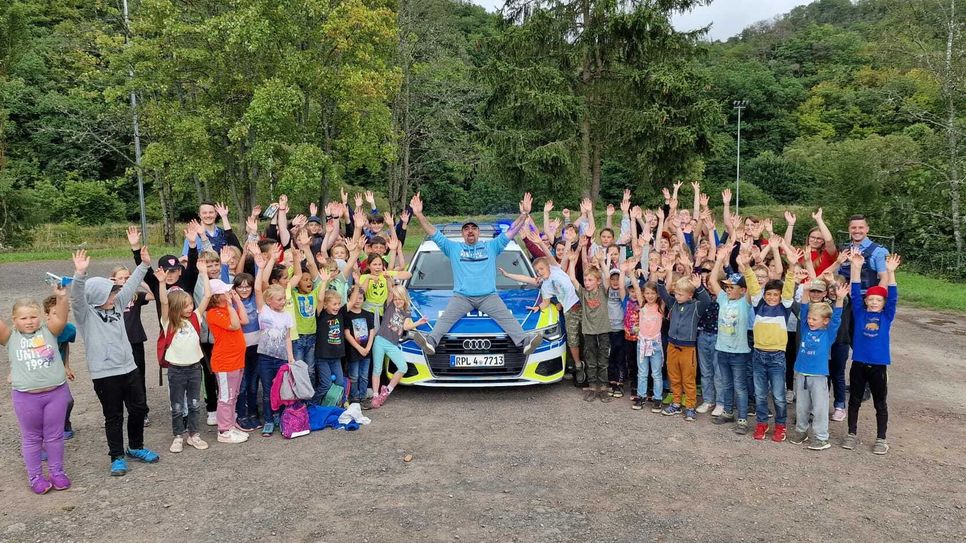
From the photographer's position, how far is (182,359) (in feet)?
16.8

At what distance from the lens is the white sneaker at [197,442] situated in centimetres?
528

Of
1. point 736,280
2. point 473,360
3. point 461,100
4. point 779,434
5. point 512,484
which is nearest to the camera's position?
point 512,484

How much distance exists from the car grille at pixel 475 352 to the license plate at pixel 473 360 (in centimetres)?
3

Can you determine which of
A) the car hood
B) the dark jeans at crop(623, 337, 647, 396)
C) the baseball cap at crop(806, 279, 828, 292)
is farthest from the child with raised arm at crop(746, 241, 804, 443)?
the car hood

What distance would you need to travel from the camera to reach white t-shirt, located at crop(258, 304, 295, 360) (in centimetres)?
559

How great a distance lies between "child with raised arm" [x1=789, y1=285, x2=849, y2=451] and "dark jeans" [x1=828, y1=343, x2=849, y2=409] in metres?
0.63

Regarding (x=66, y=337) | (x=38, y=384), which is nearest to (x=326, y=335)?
(x=66, y=337)

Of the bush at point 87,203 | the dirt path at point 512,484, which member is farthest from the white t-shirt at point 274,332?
the bush at point 87,203

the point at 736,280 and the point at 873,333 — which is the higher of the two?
the point at 736,280

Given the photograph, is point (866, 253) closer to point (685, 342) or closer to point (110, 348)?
point (685, 342)

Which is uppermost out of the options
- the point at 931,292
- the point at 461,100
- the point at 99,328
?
the point at 461,100

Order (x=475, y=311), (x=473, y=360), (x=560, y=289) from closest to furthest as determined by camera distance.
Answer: (x=473, y=360), (x=475, y=311), (x=560, y=289)

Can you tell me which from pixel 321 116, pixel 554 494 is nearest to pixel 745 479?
pixel 554 494

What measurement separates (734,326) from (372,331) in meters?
3.49
